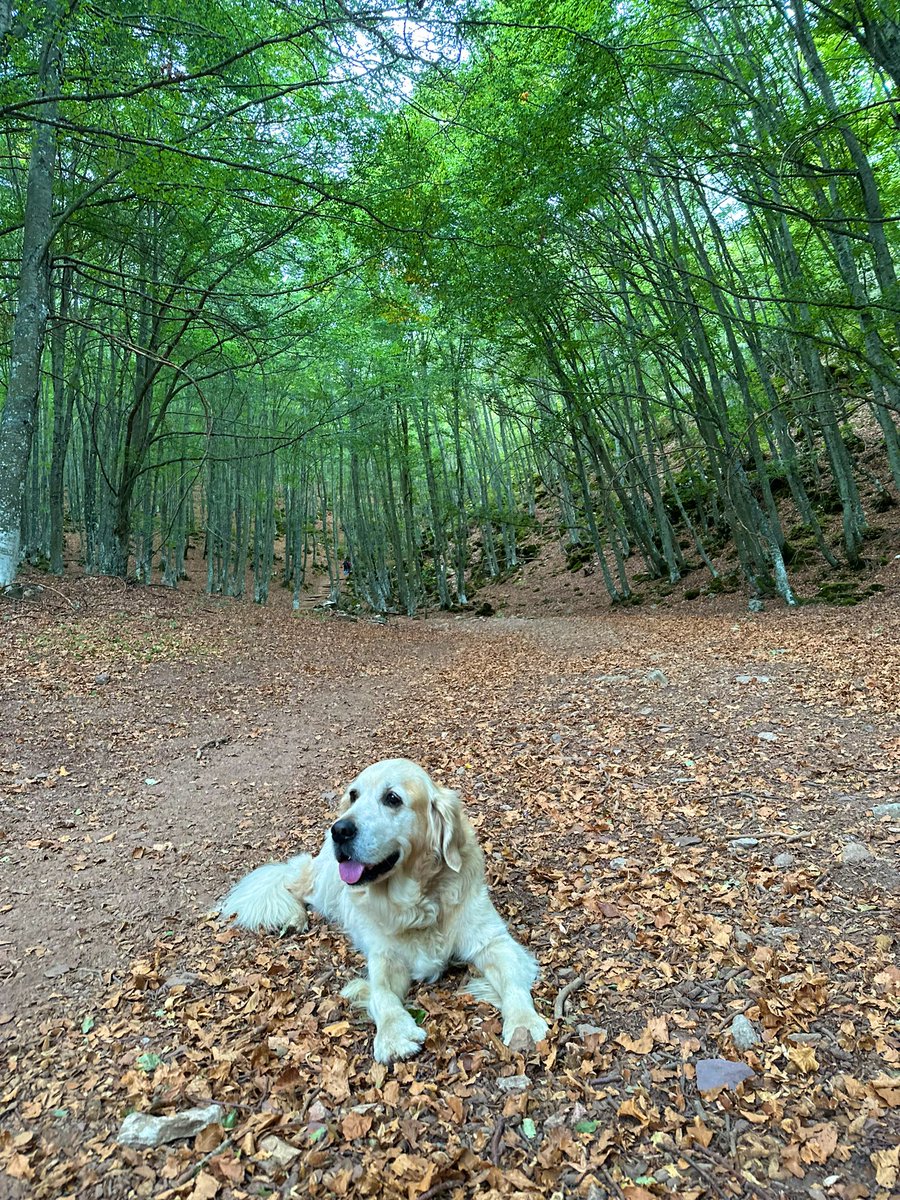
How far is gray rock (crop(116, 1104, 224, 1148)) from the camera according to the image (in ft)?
5.83

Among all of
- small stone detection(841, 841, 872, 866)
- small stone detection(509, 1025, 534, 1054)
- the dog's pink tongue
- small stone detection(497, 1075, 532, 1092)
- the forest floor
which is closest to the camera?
the forest floor

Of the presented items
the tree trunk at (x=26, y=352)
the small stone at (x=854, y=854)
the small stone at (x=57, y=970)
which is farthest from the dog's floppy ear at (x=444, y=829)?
the tree trunk at (x=26, y=352)

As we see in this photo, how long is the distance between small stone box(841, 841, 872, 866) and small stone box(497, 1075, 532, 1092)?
1941 millimetres

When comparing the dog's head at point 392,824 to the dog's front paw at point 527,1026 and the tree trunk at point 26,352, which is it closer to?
the dog's front paw at point 527,1026

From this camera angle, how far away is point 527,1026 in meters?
2.11

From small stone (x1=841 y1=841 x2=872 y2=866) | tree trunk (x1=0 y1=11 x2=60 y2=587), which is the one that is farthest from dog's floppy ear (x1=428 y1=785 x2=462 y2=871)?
tree trunk (x1=0 y1=11 x2=60 y2=587)

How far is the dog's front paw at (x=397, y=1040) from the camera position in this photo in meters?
2.08

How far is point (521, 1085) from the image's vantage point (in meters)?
1.91

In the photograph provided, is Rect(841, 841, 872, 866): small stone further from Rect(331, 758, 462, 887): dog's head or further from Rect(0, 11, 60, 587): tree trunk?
Rect(0, 11, 60, 587): tree trunk

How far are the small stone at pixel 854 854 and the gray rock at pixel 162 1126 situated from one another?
287 centimetres

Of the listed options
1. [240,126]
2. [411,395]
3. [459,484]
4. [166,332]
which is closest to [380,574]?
[459,484]

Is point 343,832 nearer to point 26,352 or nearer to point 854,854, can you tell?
point 854,854

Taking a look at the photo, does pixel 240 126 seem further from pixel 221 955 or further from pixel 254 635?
pixel 221 955

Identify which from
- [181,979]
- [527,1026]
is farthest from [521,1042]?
[181,979]
